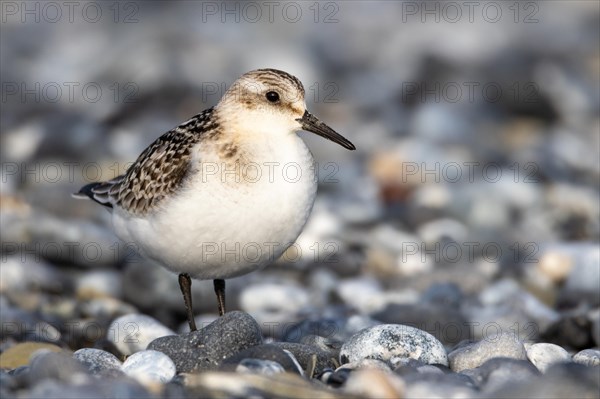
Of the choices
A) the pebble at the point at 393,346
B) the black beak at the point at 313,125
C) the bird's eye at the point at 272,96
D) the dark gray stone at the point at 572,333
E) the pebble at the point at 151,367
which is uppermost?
the bird's eye at the point at 272,96

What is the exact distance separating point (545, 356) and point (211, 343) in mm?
1922

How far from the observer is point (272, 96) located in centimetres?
677

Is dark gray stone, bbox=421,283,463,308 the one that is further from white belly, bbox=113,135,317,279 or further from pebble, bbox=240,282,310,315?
white belly, bbox=113,135,317,279

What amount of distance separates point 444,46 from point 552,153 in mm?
6502

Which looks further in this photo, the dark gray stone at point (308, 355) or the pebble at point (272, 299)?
the pebble at point (272, 299)

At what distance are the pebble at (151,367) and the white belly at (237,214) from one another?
3.51 ft

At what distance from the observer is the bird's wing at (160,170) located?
6633 mm

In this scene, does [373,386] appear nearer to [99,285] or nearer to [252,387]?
[252,387]

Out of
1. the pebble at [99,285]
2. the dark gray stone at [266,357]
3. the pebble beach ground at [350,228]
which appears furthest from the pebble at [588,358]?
the pebble at [99,285]

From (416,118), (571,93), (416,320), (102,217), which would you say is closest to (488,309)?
(416,320)

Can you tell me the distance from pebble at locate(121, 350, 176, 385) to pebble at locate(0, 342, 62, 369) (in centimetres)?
130

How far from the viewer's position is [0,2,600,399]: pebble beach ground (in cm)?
538

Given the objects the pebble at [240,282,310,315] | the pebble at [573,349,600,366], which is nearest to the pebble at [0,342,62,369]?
the pebble at [240,282,310,315]

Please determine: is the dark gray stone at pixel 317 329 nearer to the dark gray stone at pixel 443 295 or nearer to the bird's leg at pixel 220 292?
the bird's leg at pixel 220 292
